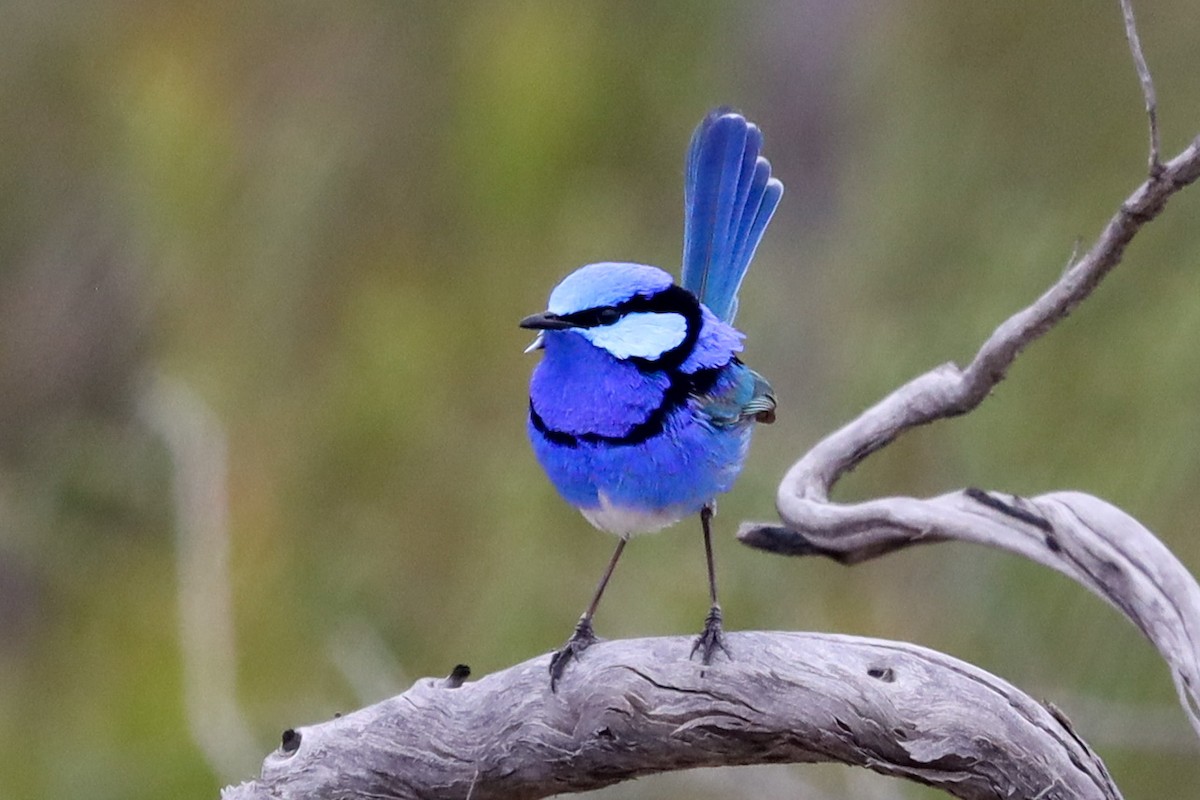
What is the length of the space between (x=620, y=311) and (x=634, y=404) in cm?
9

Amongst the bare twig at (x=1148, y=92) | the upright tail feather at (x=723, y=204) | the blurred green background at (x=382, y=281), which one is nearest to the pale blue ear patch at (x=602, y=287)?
the upright tail feather at (x=723, y=204)

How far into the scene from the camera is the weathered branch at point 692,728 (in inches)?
42.8

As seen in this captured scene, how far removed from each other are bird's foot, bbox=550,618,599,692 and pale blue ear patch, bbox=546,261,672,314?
0.31 m

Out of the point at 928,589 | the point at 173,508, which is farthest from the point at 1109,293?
the point at 173,508

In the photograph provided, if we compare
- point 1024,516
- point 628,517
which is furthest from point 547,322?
point 1024,516

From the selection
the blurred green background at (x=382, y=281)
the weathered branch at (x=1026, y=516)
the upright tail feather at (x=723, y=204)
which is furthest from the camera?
the blurred green background at (x=382, y=281)

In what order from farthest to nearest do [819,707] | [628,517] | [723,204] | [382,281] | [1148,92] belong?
[382,281] → [723,204] → [628,517] → [819,707] → [1148,92]

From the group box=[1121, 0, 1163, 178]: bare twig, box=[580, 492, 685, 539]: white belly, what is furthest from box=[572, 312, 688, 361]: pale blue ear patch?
box=[1121, 0, 1163, 178]: bare twig

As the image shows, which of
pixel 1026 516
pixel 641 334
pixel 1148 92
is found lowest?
pixel 1026 516

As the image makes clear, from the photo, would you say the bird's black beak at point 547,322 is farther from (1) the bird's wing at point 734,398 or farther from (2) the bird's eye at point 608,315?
(1) the bird's wing at point 734,398

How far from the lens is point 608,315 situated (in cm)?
117

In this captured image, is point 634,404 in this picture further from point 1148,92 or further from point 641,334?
point 1148,92

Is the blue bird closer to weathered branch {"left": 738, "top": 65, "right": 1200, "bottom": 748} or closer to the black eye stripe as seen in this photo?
the black eye stripe

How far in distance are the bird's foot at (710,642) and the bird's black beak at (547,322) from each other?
0.94 ft
